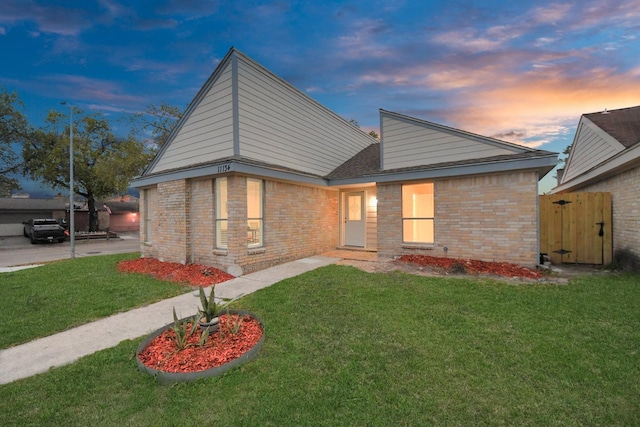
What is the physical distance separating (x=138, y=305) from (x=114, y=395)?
3.41 m

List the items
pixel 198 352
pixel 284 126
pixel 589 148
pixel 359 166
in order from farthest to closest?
1. pixel 589 148
2. pixel 359 166
3. pixel 284 126
4. pixel 198 352

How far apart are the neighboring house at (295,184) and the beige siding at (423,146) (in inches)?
1.3

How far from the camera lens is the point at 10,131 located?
23.0 meters

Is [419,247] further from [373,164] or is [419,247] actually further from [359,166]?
[359,166]

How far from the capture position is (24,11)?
15344 millimetres

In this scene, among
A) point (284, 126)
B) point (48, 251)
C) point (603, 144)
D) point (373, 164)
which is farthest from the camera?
point (48, 251)

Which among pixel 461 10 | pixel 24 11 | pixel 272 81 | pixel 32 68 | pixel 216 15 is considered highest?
pixel 32 68

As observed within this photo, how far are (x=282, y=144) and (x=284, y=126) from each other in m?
0.73

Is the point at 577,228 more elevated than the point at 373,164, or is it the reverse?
the point at 373,164

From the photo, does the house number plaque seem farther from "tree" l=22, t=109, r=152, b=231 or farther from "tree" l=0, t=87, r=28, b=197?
"tree" l=0, t=87, r=28, b=197

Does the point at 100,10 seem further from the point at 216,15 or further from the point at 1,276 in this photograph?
the point at 1,276

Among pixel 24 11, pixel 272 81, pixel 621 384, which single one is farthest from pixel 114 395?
pixel 24 11

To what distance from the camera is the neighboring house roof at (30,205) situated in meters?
27.2

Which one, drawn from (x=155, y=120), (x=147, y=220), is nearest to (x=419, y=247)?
(x=147, y=220)
